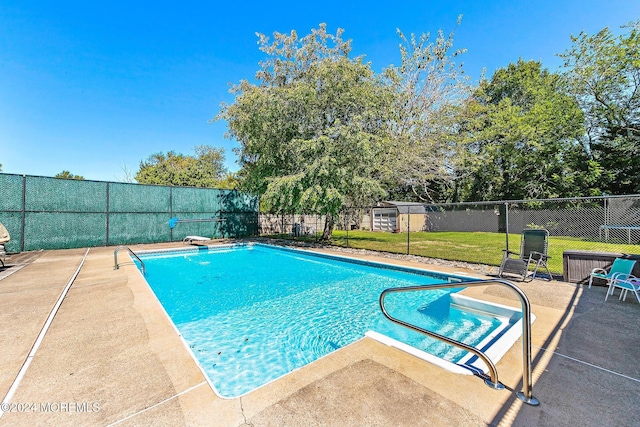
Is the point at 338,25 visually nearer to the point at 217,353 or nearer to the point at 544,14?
the point at 544,14

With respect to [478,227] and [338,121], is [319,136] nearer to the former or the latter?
[338,121]

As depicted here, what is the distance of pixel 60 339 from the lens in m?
3.02

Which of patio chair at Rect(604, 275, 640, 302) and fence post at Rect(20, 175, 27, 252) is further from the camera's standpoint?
fence post at Rect(20, 175, 27, 252)

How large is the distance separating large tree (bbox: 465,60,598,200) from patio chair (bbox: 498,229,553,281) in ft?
42.5

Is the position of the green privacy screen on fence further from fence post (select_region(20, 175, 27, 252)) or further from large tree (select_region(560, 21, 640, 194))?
large tree (select_region(560, 21, 640, 194))

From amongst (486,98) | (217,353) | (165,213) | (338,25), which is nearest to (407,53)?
(338,25)

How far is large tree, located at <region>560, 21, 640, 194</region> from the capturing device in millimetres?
13945

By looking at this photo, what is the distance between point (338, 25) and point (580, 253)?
13.2 metres

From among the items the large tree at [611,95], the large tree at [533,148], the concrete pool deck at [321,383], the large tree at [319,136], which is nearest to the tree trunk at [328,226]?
the large tree at [319,136]

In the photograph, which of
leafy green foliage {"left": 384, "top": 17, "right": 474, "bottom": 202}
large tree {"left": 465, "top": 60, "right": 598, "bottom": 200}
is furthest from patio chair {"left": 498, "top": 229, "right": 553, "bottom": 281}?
large tree {"left": 465, "top": 60, "right": 598, "bottom": 200}

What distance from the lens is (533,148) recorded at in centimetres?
1747

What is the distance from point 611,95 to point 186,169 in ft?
109

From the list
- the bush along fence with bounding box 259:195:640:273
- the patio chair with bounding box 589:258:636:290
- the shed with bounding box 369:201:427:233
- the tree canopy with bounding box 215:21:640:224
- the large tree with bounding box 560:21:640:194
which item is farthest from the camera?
the shed with bounding box 369:201:427:233

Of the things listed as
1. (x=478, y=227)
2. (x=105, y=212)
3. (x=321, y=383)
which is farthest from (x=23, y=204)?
(x=478, y=227)
